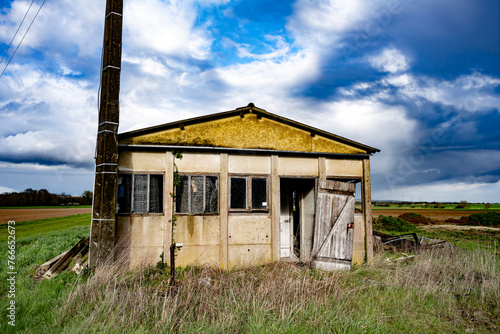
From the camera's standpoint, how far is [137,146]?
735 centimetres

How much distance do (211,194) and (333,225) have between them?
351 centimetres

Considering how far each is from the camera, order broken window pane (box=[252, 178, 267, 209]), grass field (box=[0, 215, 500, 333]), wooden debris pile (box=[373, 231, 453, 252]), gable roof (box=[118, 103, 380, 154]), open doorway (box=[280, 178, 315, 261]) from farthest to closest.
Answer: wooden debris pile (box=[373, 231, 453, 252]) → open doorway (box=[280, 178, 315, 261]) → broken window pane (box=[252, 178, 267, 209]) → gable roof (box=[118, 103, 380, 154]) → grass field (box=[0, 215, 500, 333])

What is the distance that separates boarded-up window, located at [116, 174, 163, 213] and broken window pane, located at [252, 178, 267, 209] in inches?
98.0

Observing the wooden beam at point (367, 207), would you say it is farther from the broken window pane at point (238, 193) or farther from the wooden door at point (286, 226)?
the broken window pane at point (238, 193)

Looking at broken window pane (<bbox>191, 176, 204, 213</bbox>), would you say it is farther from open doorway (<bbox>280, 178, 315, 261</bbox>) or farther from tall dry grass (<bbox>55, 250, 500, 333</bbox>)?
open doorway (<bbox>280, 178, 315, 261</bbox>)

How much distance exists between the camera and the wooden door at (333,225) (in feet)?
26.0

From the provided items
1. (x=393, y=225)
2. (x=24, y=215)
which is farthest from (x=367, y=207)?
(x=24, y=215)

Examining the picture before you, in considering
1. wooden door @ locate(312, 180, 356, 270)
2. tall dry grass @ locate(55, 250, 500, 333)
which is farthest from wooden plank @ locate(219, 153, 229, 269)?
wooden door @ locate(312, 180, 356, 270)

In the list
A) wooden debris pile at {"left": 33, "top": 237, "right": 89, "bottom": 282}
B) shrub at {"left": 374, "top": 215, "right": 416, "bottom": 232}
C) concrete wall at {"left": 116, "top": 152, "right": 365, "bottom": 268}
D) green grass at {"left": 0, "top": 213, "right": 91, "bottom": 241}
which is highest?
concrete wall at {"left": 116, "top": 152, "right": 365, "bottom": 268}

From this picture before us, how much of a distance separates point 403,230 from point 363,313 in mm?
15240

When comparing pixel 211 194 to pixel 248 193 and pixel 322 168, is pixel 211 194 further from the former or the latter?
pixel 322 168

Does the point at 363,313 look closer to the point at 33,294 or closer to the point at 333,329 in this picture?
the point at 333,329

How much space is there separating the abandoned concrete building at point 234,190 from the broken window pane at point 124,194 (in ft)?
0.08

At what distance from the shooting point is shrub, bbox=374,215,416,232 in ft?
59.0
